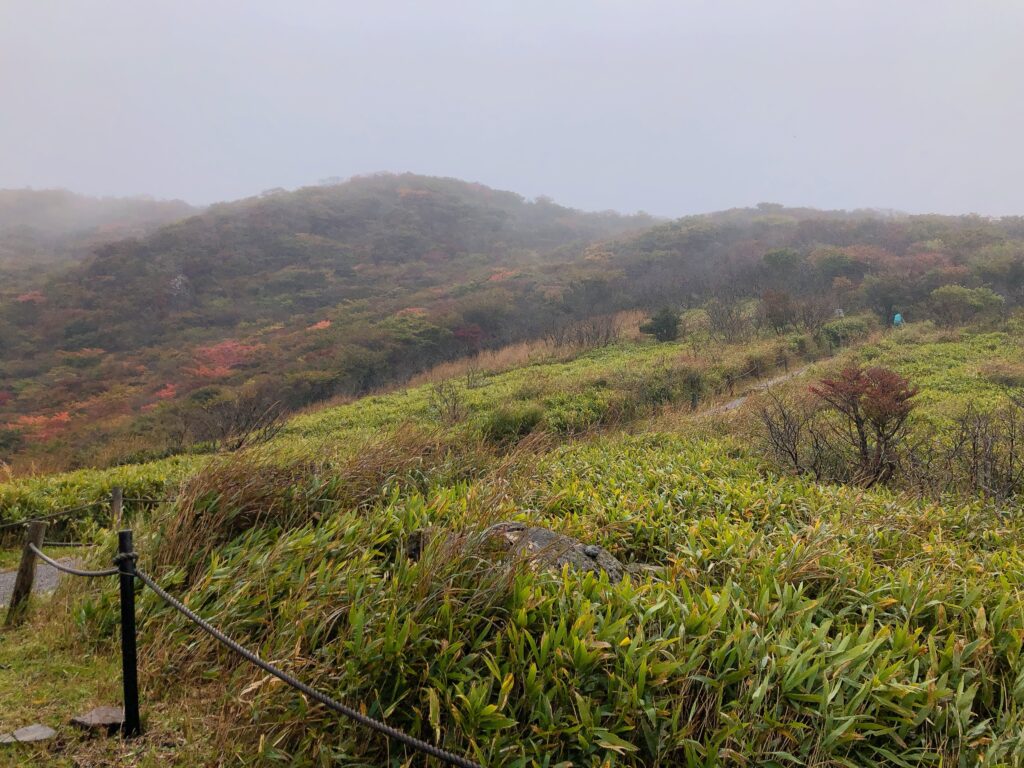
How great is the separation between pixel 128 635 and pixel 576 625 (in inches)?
72.7

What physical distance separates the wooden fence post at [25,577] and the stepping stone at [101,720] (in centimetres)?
169

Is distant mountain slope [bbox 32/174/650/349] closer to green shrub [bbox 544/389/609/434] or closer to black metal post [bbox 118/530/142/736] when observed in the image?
green shrub [bbox 544/389/609/434]

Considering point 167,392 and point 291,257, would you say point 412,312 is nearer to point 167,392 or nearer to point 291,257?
point 167,392

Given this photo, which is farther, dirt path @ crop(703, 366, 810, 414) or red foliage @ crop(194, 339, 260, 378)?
red foliage @ crop(194, 339, 260, 378)

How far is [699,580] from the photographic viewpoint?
3.36 metres

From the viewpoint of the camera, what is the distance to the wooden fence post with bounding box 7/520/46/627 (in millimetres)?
3607

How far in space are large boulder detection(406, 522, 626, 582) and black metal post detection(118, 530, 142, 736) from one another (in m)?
1.30

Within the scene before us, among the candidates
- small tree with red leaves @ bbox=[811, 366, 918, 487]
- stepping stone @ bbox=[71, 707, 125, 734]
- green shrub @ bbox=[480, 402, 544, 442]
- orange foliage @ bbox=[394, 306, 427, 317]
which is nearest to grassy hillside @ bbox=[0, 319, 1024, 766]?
stepping stone @ bbox=[71, 707, 125, 734]

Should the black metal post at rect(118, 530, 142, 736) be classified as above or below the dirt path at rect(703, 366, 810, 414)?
above

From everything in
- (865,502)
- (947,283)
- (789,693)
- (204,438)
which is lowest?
(204,438)

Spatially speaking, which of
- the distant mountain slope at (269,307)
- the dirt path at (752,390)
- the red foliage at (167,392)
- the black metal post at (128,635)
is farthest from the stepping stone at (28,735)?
the red foliage at (167,392)

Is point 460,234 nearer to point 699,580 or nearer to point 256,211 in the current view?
point 256,211

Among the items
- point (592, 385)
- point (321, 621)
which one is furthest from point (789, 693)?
point (592, 385)

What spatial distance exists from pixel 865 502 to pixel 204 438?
41.9 feet
